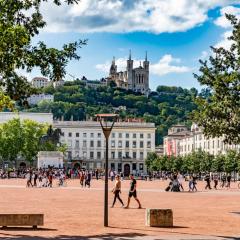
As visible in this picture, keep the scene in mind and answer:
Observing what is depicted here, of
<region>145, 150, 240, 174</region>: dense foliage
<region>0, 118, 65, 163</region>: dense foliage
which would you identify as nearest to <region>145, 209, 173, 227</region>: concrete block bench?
<region>145, 150, 240, 174</region>: dense foliage

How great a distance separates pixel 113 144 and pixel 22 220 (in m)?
154

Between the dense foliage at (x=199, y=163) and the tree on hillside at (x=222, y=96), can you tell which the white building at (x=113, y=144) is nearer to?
the dense foliage at (x=199, y=163)

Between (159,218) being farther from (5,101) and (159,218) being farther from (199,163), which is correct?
(199,163)

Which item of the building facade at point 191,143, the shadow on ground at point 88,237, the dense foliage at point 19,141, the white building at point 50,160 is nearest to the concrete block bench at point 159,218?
the shadow on ground at point 88,237

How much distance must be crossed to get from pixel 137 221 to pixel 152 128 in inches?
5927

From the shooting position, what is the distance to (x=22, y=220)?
19.6 m

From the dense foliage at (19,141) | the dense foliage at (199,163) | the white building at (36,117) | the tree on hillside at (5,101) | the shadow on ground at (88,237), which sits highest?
the white building at (36,117)

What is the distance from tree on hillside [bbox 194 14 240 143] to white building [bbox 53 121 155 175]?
466 feet

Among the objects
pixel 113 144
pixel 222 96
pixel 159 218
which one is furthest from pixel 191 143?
pixel 159 218

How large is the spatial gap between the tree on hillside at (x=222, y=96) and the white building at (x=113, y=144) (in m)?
142

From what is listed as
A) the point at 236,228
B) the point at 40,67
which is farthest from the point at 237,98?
the point at 40,67

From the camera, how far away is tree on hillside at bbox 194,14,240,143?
2795 centimetres

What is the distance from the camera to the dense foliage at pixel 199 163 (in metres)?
102

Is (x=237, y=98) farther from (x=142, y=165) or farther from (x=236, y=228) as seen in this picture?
(x=142, y=165)
